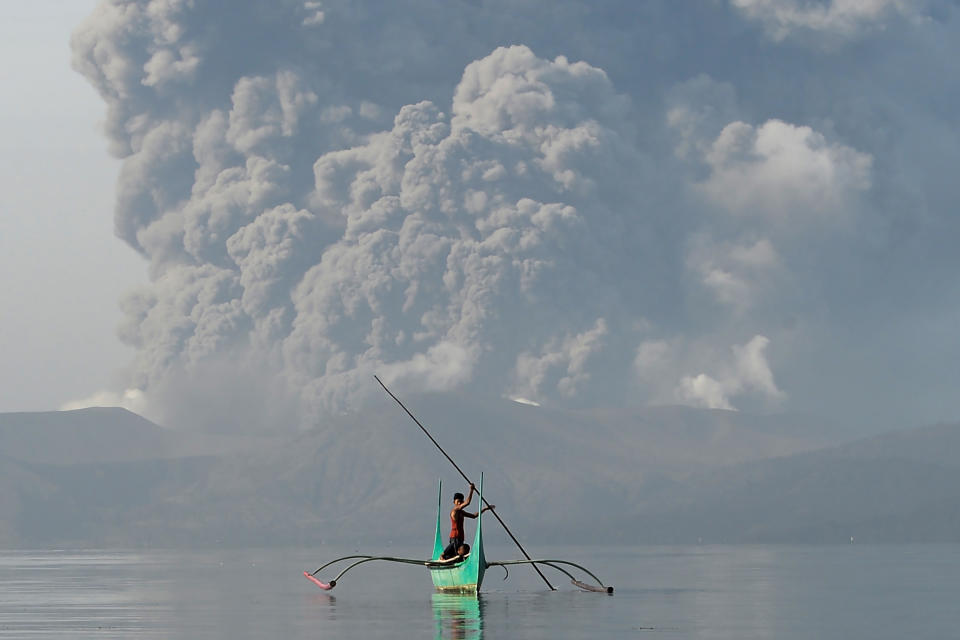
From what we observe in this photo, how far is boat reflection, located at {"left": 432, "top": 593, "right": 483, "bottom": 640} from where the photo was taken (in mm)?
43469

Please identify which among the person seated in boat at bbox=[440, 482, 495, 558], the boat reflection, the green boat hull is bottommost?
the boat reflection

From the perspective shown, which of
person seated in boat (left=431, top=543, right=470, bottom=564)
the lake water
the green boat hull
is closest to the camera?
the lake water

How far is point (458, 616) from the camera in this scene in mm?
50000

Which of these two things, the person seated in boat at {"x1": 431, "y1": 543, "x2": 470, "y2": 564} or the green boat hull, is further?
the person seated in boat at {"x1": 431, "y1": 543, "x2": 470, "y2": 564}

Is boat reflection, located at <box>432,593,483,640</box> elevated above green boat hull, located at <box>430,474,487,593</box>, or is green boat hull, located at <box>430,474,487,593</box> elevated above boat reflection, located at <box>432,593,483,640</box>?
green boat hull, located at <box>430,474,487,593</box>

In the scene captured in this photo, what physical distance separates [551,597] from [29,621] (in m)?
19.6

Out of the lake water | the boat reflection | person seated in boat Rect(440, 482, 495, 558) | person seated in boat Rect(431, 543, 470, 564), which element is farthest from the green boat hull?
the lake water

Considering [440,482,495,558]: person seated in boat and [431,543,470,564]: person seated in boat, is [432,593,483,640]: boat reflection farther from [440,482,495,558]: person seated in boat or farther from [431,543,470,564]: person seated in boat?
[440,482,495,558]: person seated in boat

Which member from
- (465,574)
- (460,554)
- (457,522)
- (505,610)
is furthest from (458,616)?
(465,574)

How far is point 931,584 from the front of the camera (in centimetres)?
7688

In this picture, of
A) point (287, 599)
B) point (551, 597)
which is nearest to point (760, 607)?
point (551, 597)

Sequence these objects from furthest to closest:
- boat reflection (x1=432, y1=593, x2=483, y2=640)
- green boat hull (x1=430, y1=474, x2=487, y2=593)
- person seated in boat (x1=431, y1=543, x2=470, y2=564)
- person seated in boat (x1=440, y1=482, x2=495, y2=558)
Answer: person seated in boat (x1=431, y1=543, x2=470, y2=564) → green boat hull (x1=430, y1=474, x2=487, y2=593) → person seated in boat (x1=440, y1=482, x2=495, y2=558) → boat reflection (x1=432, y1=593, x2=483, y2=640)

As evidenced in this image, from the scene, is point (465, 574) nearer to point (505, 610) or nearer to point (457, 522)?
point (457, 522)

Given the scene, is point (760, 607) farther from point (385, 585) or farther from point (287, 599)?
point (385, 585)
